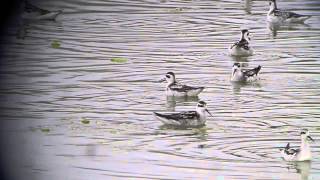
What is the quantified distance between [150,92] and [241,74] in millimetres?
1184

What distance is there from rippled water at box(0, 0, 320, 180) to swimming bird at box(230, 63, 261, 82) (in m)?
0.11

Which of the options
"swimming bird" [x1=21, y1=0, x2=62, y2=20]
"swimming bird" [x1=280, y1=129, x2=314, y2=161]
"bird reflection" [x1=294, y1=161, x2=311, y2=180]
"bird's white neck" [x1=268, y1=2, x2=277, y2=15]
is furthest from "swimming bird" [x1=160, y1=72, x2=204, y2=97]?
"bird's white neck" [x1=268, y1=2, x2=277, y2=15]

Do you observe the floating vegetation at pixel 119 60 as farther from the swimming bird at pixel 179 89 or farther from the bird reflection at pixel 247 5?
the bird reflection at pixel 247 5

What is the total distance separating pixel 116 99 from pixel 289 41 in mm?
3710

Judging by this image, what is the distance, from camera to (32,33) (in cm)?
1290

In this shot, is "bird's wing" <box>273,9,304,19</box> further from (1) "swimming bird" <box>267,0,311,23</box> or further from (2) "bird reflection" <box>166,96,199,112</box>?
(2) "bird reflection" <box>166,96,199,112</box>

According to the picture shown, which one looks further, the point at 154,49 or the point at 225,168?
the point at 154,49

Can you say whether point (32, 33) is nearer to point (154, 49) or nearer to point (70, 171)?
point (154, 49)

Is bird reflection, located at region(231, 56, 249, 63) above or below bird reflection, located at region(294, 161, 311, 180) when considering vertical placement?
above

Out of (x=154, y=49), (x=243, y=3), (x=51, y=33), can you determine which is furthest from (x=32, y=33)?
(x=243, y=3)

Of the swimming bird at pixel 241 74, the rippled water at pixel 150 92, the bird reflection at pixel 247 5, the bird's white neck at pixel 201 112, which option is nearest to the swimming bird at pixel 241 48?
the rippled water at pixel 150 92

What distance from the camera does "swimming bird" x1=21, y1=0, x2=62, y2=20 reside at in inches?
519

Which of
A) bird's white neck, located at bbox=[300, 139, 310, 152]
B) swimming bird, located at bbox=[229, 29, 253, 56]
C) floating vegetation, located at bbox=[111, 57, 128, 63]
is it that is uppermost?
swimming bird, located at bbox=[229, 29, 253, 56]

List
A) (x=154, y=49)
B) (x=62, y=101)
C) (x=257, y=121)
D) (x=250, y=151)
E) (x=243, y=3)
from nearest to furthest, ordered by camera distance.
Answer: (x=250, y=151), (x=257, y=121), (x=62, y=101), (x=154, y=49), (x=243, y=3)
